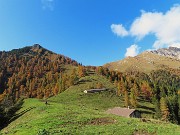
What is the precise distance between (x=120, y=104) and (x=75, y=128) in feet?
271

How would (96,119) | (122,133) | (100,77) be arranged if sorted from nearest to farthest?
1. (122,133)
2. (96,119)
3. (100,77)

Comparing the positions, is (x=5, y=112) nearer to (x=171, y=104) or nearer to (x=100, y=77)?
(x=171, y=104)

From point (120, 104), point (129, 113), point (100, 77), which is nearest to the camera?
point (129, 113)

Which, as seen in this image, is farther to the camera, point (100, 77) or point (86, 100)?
point (100, 77)

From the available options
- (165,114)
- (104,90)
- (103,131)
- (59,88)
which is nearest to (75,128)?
(103,131)

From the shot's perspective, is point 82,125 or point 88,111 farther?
point 88,111

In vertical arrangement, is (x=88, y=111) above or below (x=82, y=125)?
above

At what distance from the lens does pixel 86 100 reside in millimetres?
124625

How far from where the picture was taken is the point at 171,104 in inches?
4198

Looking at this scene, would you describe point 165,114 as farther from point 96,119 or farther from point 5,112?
point 5,112

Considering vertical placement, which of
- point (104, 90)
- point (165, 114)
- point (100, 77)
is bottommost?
point (165, 114)

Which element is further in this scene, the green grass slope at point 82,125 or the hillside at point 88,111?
the hillside at point 88,111

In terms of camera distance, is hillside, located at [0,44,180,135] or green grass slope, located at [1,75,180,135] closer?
green grass slope, located at [1,75,180,135]

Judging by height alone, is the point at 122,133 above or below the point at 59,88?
below
